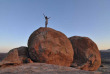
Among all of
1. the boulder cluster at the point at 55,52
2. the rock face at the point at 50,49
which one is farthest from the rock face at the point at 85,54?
the rock face at the point at 50,49

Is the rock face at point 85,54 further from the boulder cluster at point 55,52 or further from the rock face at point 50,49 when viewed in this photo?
the rock face at point 50,49

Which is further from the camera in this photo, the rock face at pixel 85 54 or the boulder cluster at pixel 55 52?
the rock face at pixel 85 54

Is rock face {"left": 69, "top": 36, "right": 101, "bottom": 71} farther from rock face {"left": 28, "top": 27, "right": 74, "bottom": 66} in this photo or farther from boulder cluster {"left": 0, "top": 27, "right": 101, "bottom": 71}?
rock face {"left": 28, "top": 27, "right": 74, "bottom": 66}

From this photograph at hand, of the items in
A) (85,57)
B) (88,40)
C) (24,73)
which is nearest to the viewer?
(24,73)

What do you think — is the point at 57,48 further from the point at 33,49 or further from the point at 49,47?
the point at 33,49

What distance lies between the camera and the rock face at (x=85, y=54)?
9.18 m

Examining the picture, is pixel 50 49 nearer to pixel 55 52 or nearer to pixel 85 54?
pixel 55 52

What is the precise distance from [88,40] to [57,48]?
366 centimetres

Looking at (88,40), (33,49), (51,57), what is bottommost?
(51,57)

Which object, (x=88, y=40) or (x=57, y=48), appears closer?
(x=57, y=48)

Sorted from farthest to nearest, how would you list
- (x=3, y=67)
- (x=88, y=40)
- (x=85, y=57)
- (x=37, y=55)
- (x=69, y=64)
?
(x=88, y=40), (x=85, y=57), (x=69, y=64), (x=37, y=55), (x=3, y=67)

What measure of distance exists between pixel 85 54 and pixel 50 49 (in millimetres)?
3421

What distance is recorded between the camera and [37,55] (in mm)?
7316

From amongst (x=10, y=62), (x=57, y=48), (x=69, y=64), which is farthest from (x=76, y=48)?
(x=10, y=62)
